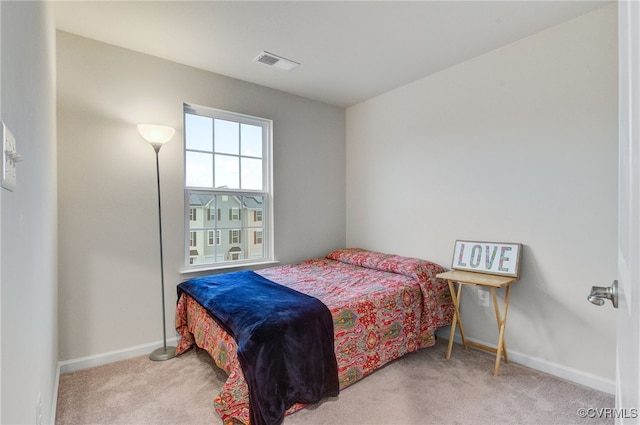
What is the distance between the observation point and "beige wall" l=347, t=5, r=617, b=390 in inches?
82.4

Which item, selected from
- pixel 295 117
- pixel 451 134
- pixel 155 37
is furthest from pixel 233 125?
pixel 451 134

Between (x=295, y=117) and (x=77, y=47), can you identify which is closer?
(x=77, y=47)

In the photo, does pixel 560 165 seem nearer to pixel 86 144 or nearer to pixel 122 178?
pixel 122 178

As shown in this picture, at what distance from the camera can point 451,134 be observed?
292 cm

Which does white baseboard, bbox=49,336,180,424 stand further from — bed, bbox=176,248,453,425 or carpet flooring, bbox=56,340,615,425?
bed, bbox=176,248,453,425

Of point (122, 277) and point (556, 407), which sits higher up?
point (122, 277)

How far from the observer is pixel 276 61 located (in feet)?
9.22

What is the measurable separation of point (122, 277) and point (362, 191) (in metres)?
2.68

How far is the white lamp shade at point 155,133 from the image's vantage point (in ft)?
8.09

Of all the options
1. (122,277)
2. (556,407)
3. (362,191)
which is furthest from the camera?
(362,191)

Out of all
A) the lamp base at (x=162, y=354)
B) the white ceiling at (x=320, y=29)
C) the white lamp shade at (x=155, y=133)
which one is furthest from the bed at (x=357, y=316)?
the white ceiling at (x=320, y=29)

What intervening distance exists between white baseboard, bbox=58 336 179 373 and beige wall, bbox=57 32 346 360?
1.4 inches

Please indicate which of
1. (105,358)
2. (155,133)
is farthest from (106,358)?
(155,133)

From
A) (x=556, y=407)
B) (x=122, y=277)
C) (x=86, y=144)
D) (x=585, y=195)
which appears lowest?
(x=556, y=407)
